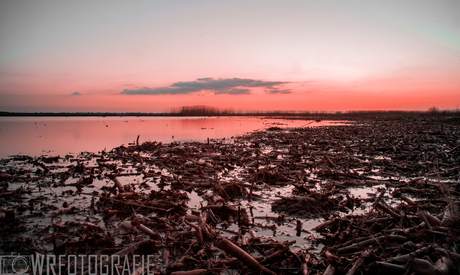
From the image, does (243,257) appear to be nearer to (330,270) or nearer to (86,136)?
(330,270)

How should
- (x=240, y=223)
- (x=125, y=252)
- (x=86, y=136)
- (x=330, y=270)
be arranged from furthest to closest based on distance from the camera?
(x=86, y=136), (x=240, y=223), (x=125, y=252), (x=330, y=270)

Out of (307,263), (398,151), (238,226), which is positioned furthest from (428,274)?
(398,151)

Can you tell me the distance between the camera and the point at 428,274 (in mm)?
3209

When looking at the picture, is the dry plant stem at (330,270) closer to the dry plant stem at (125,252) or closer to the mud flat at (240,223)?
the mud flat at (240,223)

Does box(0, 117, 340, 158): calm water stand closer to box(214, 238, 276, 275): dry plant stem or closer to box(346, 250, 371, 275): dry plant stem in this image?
box(346, 250, 371, 275): dry plant stem

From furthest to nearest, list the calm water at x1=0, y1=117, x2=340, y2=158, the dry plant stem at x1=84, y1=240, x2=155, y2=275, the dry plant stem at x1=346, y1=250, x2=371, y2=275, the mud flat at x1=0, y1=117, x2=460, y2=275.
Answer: the calm water at x1=0, y1=117, x2=340, y2=158 < the dry plant stem at x1=84, y1=240, x2=155, y2=275 < the mud flat at x1=0, y1=117, x2=460, y2=275 < the dry plant stem at x1=346, y1=250, x2=371, y2=275

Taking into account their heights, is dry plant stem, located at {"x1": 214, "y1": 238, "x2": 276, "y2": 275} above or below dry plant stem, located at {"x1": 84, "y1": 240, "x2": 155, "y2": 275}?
above

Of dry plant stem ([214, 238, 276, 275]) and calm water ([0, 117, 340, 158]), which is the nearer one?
dry plant stem ([214, 238, 276, 275])

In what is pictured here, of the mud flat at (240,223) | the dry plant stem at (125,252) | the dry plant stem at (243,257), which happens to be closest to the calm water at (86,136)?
the mud flat at (240,223)

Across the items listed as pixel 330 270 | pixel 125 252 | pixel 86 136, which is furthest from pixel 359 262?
pixel 86 136

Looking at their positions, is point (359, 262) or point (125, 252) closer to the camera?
point (359, 262)

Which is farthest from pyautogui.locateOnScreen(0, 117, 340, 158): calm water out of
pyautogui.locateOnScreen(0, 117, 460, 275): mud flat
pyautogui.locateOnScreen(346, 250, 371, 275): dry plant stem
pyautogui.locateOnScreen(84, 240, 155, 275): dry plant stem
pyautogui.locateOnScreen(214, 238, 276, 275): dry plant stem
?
pyautogui.locateOnScreen(84, 240, 155, 275): dry plant stem

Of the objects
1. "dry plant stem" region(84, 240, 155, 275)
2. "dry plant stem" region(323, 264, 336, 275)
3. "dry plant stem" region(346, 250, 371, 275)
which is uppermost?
"dry plant stem" region(346, 250, 371, 275)

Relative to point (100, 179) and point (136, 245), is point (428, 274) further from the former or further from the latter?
point (100, 179)
